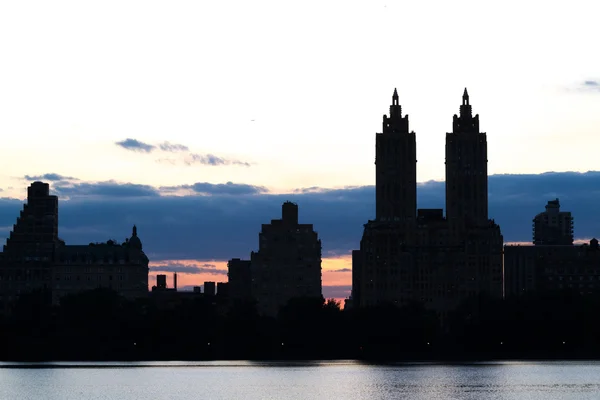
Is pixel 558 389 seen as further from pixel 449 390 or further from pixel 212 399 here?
pixel 212 399

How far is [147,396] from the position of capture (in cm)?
18750

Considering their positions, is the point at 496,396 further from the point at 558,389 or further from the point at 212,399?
the point at 212,399

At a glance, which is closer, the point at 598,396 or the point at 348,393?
the point at 598,396

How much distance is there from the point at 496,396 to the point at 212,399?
34.2 meters

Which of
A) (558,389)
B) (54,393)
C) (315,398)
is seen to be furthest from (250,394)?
(558,389)

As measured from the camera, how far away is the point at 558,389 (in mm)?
199750

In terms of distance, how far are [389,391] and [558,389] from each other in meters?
21.9

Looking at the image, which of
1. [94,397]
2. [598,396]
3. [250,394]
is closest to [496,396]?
[598,396]

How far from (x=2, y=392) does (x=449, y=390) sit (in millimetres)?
57018

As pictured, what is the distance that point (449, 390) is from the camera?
198 m

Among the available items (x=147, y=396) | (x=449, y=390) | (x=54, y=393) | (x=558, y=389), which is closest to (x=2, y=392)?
(x=54, y=393)

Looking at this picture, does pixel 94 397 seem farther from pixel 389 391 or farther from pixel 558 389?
pixel 558 389

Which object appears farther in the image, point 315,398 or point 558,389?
point 558,389

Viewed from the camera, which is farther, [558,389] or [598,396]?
[558,389]
